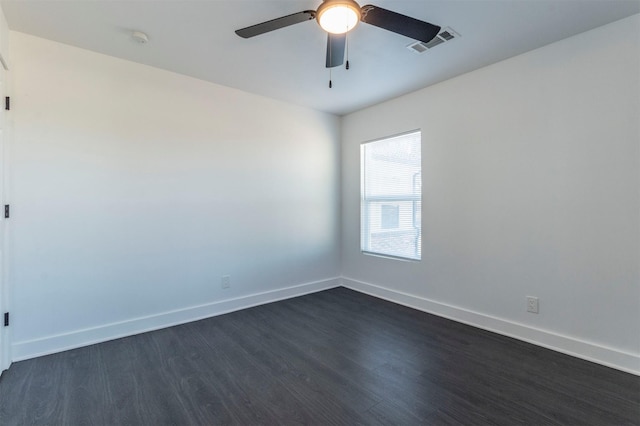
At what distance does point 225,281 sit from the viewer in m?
3.49

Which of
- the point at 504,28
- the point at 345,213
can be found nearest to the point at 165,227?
the point at 345,213

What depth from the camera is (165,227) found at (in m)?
3.09

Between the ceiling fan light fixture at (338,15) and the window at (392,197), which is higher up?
the ceiling fan light fixture at (338,15)

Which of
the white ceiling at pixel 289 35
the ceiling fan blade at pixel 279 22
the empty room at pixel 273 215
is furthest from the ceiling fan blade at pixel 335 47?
the white ceiling at pixel 289 35

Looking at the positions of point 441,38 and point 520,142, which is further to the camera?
point 520,142

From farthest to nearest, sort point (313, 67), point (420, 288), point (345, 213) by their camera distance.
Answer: point (345, 213)
point (420, 288)
point (313, 67)

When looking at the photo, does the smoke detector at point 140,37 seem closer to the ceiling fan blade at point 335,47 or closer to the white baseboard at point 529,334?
the ceiling fan blade at point 335,47

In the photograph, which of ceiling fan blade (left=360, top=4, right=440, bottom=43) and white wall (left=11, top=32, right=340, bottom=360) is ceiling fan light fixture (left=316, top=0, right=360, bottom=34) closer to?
ceiling fan blade (left=360, top=4, right=440, bottom=43)

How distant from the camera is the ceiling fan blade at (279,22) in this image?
171cm

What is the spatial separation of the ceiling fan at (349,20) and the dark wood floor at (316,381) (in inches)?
88.3

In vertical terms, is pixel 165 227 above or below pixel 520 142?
below

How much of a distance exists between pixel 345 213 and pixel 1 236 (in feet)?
11.8

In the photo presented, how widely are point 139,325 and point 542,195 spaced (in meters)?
3.87

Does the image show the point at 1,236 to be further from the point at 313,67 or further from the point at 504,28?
the point at 504,28
